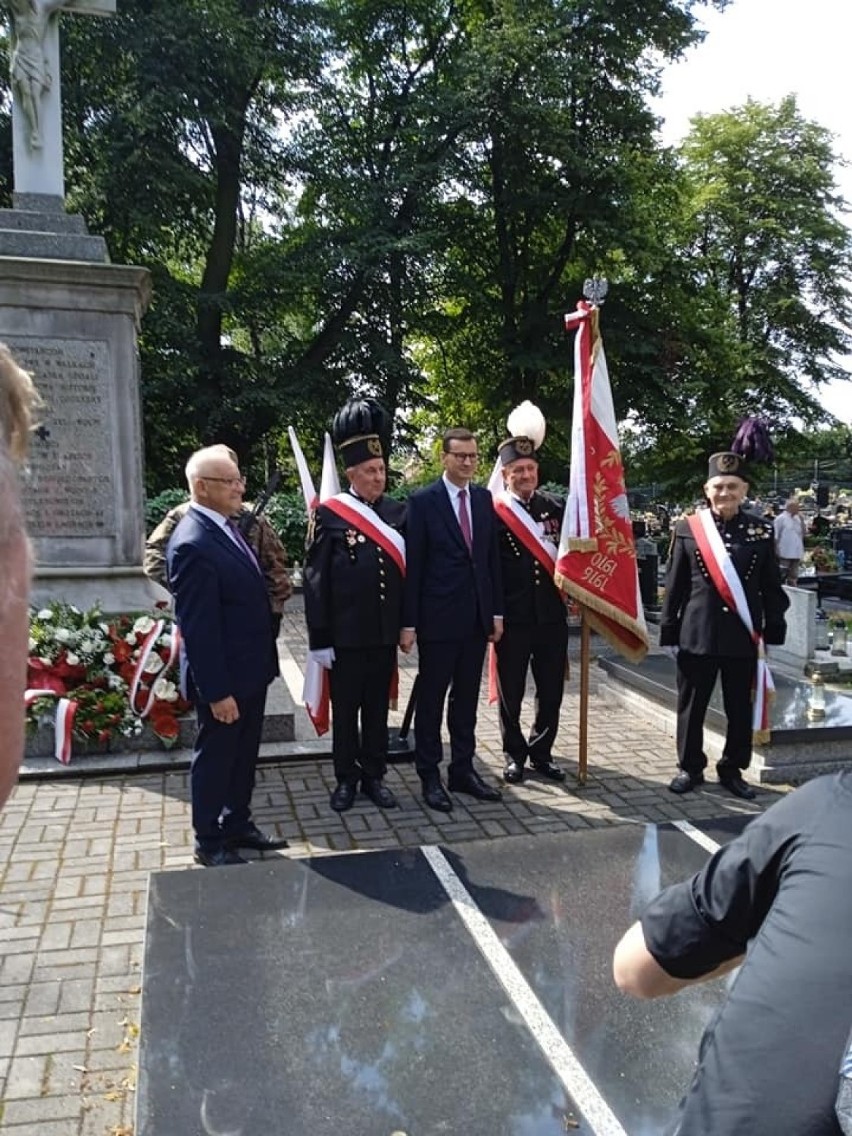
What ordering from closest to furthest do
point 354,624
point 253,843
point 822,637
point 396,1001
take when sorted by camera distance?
point 396,1001
point 253,843
point 354,624
point 822,637

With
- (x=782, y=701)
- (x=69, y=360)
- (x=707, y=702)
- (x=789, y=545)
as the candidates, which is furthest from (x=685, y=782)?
(x=789, y=545)

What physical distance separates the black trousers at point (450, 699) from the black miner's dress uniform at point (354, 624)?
23 cm

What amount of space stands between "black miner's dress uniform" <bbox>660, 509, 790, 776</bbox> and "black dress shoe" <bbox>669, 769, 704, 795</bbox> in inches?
1.5

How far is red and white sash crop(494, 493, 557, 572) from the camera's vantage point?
5.75 metres

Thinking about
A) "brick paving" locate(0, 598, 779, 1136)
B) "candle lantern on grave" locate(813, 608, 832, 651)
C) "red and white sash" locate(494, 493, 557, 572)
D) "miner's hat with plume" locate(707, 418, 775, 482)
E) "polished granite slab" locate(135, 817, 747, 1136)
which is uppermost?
"miner's hat with plume" locate(707, 418, 775, 482)

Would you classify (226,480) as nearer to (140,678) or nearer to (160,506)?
(140,678)

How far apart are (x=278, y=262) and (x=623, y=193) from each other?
7.12m

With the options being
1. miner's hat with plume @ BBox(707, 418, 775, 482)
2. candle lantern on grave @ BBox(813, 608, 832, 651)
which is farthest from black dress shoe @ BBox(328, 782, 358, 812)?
candle lantern on grave @ BBox(813, 608, 832, 651)

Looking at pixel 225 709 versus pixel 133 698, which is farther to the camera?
pixel 133 698

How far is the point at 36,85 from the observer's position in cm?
681

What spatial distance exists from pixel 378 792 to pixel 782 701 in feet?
10.0

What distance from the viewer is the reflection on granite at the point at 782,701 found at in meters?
5.77

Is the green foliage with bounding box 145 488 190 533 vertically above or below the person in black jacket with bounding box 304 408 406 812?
above

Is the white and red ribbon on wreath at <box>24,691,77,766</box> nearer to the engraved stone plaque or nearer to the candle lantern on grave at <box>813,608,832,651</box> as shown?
the engraved stone plaque
